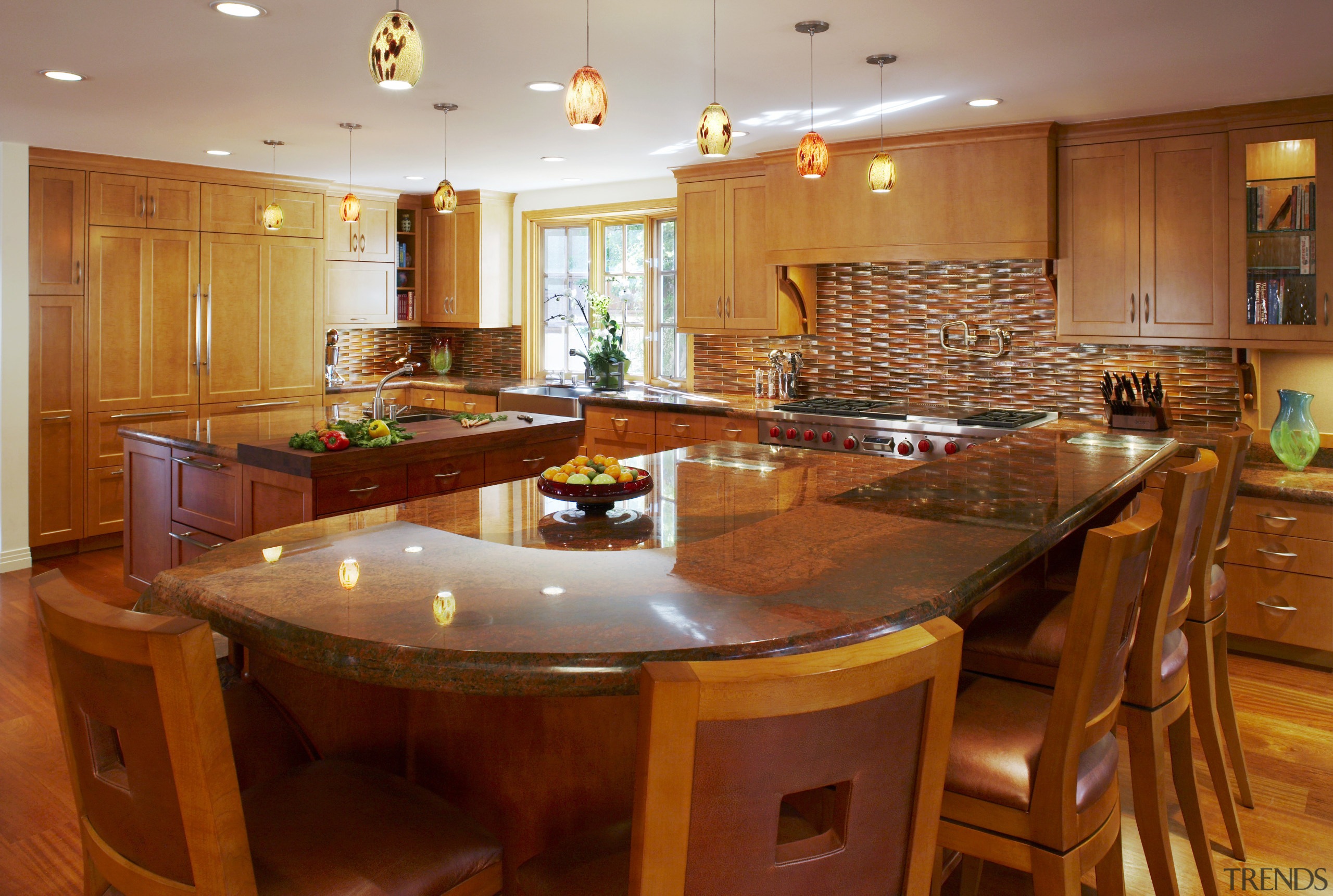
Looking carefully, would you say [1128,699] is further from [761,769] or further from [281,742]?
[281,742]

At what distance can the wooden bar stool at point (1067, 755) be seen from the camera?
135 centimetres

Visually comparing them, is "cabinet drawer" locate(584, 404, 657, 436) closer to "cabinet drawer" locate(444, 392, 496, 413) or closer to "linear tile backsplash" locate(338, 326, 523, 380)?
"cabinet drawer" locate(444, 392, 496, 413)

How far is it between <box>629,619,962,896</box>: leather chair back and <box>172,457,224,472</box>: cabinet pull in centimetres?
358

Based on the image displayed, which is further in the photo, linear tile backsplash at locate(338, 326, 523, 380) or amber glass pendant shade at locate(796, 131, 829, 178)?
linear tile backsplash at locate(338, 326, 523, 380)

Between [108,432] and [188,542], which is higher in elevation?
[108,432]

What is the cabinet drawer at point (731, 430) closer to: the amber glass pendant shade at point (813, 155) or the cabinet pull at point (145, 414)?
the amber glass pendant shade at point (813, 155)

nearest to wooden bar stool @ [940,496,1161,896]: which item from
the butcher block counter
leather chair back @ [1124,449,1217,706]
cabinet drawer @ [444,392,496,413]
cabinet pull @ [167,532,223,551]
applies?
leather chair back @ [1124,449,1217,706]

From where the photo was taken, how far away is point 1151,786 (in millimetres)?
1870

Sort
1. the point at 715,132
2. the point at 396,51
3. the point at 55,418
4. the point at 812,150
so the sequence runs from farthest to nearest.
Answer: the point at 55,418, the point at 812,150, the point at 715,132, the point at 396,51

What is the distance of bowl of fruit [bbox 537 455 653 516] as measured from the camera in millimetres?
2338

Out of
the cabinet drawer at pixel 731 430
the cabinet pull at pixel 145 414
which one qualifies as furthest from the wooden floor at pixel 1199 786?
the cabinet drawer at pixel 731 430

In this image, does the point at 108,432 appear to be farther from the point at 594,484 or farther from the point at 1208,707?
the point at 1208,707

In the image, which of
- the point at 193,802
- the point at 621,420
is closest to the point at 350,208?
the point at 621,420

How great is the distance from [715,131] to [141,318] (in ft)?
15.4
